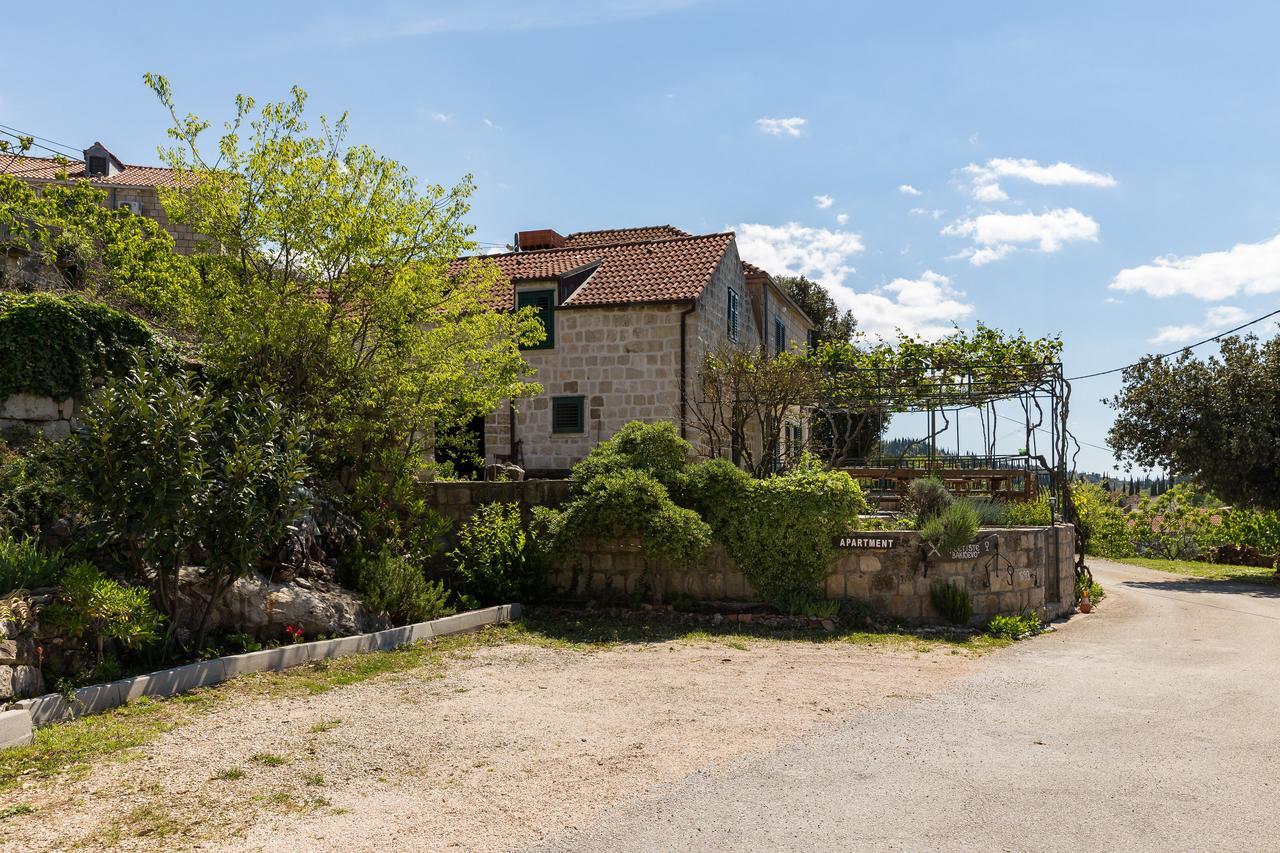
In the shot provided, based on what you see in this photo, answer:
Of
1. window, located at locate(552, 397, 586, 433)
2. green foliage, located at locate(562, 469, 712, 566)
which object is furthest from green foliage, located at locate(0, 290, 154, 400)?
window, located at locate(552, 397, 586, 433)

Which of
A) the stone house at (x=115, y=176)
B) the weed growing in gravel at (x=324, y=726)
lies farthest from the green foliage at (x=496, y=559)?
the stone house at (x=115, y=176)

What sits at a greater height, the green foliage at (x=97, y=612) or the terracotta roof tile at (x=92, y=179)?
the terracotta roof tile at (x=92, y=179)

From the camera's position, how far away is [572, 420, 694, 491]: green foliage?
11.9 meters

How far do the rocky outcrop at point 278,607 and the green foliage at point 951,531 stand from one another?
679cm

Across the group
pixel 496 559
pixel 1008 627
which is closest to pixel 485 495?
pixel 496 559

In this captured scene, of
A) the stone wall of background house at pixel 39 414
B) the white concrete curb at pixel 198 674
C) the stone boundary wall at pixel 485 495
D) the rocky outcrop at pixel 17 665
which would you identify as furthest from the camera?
the stone boundary wall at pixel 485 495

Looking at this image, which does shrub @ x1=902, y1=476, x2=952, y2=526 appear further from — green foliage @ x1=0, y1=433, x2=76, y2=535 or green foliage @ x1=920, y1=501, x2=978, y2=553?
green foliage @ x1=0, y1=433, x2=76, y2=535

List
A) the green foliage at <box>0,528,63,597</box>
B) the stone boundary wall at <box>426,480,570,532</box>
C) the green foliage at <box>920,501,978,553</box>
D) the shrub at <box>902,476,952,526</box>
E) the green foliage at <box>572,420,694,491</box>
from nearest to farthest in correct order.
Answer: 1. the green foliage at <box>0,528,63,597</box>
2. the green foliage at <box>920,501,978,553</box>
3. the green foliage at <box>572,420,694,491</box>
4. the shrub at <box>902,476,952,526</box>
5. the stone boundary wall at <box>426,480,570,532</box>

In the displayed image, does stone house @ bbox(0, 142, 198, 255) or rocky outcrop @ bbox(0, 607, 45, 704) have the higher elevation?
stone house @ bbox(0, 142, 198, 255)

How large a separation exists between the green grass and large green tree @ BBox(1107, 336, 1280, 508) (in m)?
1.84

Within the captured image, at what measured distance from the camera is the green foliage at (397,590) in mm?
10227

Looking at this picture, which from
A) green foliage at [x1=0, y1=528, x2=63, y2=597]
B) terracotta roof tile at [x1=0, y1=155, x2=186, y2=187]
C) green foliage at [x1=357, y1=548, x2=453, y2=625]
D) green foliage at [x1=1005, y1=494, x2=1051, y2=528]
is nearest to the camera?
green foliage at [x1=0, y1=528, x2=63, y2=597]

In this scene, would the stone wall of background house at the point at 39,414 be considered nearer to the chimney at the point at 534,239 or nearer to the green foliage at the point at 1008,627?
the green foliage at the point at 1008,627

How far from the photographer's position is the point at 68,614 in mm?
6988
